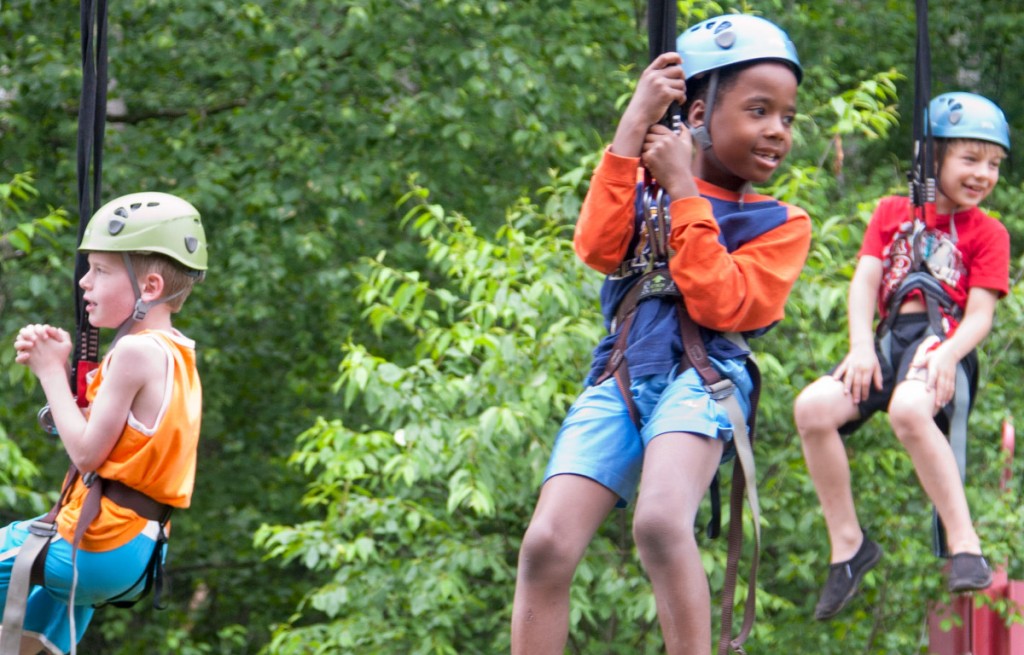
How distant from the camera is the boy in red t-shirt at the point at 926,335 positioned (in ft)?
15.1

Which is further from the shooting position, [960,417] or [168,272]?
[960,417]

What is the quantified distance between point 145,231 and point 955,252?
240 centimetres

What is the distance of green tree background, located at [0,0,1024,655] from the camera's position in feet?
20.4

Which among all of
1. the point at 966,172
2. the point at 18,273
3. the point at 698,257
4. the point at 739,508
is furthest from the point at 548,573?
the point at 18,273

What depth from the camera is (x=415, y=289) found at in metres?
6.23

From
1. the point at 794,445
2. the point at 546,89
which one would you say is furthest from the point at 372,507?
the point at 546,89

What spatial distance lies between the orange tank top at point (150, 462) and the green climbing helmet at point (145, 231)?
0.66 feet

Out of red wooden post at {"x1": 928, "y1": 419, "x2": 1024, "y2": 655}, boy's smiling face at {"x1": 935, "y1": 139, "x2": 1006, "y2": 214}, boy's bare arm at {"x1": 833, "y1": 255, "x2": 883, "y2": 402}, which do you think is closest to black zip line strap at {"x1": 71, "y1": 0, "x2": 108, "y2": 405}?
boy's bare arm at {"x1": 833, "y1": 255, "x2": 883, "y2": 402}

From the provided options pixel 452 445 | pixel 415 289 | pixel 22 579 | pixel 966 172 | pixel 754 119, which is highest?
pixel 754 119

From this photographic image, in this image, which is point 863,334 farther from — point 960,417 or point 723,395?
point 723,395

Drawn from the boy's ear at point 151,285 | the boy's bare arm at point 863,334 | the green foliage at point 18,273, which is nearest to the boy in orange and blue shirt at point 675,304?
A: the boy's ear at point 151,285

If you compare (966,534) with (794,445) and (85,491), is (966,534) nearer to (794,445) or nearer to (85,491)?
(794,445)

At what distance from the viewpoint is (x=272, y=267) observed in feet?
30.1

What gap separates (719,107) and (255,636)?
794cm
